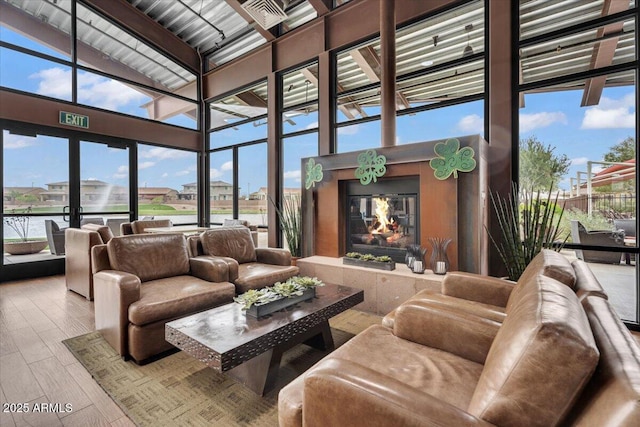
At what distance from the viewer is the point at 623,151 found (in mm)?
3000

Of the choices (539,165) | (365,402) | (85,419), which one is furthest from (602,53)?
(85,419)

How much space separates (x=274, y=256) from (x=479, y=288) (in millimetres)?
2401

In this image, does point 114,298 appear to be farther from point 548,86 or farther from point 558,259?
point 548,86

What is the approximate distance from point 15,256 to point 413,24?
22.8 feet

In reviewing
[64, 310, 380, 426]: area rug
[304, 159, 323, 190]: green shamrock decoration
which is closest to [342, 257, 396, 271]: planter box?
[304, 159, 323, 190]: green shamrock decoration

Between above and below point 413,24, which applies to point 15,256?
below

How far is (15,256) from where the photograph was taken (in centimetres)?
472

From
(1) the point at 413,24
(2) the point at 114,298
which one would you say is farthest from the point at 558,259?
(1) the point at 413,24

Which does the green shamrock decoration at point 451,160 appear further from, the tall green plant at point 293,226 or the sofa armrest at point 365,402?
the sofa armrest at point 365,402

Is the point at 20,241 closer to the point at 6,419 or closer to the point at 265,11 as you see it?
the point at 6,419

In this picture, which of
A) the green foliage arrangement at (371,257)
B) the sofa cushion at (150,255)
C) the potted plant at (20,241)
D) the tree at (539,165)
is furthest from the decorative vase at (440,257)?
the potted plant at (20,241)

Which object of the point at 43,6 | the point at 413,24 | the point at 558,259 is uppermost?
the point at 43,6

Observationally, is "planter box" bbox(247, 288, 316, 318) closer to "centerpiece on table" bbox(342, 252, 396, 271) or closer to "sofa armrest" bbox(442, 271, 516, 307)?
"sofa armrest" bbox(442, 271, 516, 307)

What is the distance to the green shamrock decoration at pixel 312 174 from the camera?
4.25 meters
